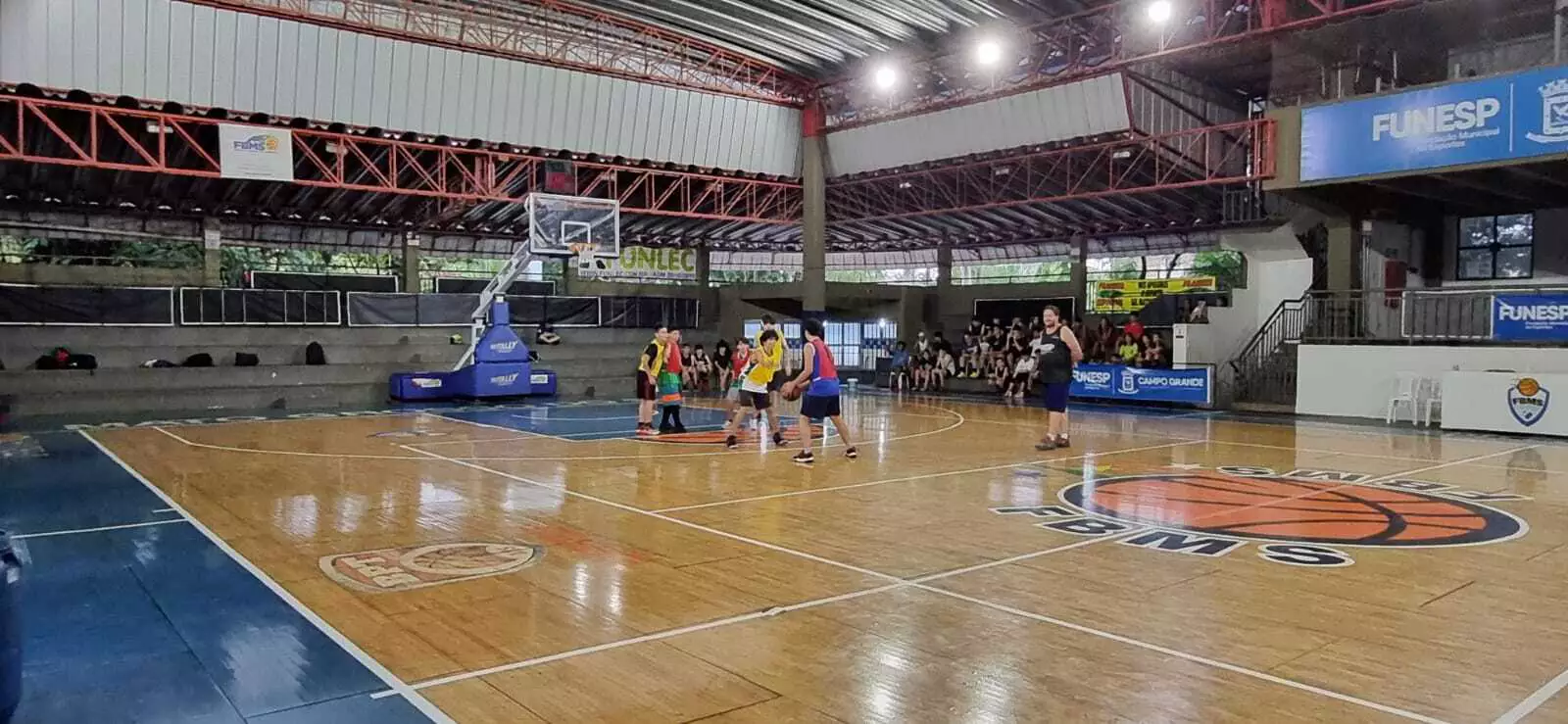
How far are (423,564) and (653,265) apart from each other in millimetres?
28356

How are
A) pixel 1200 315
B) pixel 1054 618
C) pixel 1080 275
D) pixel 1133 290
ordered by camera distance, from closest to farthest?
pixel 1054 618 < pixel 1200 315 < pixel 1080 275 < pixel 1133 290

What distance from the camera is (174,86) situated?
63.9ft

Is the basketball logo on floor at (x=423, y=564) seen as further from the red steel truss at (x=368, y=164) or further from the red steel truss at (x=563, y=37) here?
the red steel truss at (x=563, y=37)

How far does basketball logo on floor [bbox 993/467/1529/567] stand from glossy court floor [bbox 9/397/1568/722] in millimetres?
50

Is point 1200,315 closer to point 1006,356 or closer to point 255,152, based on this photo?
point 1006,356

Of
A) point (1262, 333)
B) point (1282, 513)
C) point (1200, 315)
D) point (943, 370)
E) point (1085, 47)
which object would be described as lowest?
point (1282, 513)

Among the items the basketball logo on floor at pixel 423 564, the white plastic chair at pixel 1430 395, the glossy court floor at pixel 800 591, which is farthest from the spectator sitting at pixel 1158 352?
the basketball logo on floor at pixel 423 564

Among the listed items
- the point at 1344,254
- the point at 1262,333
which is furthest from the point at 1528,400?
the point at 1262,333

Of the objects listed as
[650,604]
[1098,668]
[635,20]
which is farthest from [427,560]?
[635,20]

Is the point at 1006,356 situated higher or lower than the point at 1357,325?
lower

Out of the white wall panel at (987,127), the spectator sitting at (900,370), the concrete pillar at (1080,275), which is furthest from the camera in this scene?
the concrete pillar at (1080,275)

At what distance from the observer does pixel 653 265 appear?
3456cm

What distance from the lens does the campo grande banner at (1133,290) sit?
33281 mm

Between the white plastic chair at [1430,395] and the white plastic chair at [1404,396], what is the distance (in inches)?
3.4
